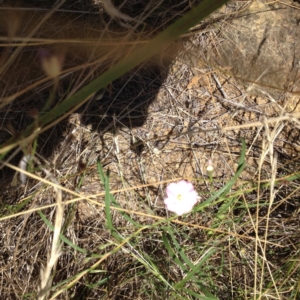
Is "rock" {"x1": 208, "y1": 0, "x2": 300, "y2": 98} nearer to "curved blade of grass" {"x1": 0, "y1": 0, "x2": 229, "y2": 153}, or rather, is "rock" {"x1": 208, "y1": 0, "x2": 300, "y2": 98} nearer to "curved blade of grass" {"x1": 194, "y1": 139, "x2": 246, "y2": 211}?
"curved blade of grass" {"x1": 194, "y1": 139, "x2": 246, "y2": 211}

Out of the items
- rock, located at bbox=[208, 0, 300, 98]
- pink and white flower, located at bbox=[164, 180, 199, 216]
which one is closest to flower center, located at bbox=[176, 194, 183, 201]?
pink and white flower, located at bbox=[164, 180, 199, 216]

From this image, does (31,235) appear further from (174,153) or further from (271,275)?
(271,275)

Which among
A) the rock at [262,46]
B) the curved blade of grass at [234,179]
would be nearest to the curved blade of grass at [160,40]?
the curved blade of grass at [234,179]

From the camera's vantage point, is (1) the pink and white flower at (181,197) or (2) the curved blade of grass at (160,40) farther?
(1) the pink and white flower at (181,197)

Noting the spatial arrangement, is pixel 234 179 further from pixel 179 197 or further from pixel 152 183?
pixel 152 183

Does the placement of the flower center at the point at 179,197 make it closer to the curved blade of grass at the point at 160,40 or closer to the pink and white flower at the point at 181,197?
the pink and white flower at the point at 181,197

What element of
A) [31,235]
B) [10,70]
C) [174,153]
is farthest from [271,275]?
[10,70]

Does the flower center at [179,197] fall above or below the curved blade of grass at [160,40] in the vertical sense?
below
